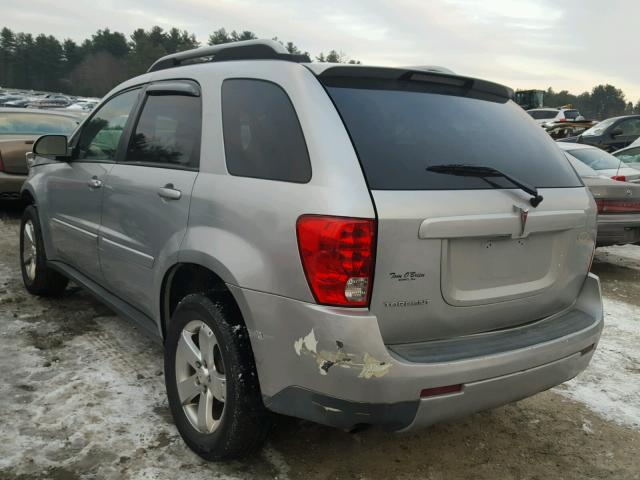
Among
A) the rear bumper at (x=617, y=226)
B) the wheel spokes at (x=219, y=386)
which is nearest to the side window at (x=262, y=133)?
the wheel spokes at (x=219, y=386)

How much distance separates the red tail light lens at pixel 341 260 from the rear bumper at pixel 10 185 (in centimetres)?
737

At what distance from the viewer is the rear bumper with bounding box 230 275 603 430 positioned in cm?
209

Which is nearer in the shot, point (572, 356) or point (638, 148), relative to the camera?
point (572, 356)

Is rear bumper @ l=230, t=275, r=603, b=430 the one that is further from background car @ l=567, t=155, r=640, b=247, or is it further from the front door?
background car @ l=567, t=155, r=640, b=247

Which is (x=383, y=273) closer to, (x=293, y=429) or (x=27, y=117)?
(x=293, y=429)

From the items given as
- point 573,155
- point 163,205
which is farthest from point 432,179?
point 573,155

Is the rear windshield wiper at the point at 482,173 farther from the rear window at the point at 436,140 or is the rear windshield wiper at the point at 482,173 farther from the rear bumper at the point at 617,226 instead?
the rear bumper at the point at 617,226

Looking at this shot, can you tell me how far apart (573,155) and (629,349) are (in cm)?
472

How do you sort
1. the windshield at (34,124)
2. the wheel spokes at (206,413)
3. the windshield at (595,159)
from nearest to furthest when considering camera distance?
the wheel spokes at (206,413) < the windshield at (595,159) < the windshield at (34,124)

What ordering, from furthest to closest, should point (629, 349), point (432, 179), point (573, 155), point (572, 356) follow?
1. point (573, 155)
2. point (629, 349)
3. point (572, 356)
4. point (432, 179)

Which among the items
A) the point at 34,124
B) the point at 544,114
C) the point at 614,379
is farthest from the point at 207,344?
the point at 544,114

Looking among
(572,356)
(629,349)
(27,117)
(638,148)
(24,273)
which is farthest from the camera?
(638,148)

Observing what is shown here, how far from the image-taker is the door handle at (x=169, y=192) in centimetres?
281

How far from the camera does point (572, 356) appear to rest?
2.60 m
